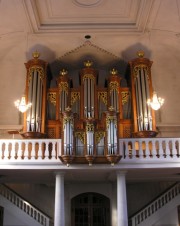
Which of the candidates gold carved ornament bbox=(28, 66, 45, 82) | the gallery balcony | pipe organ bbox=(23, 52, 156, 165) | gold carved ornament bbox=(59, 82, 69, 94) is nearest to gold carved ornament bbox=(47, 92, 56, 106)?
pipe organ bbox=(23, 52, 156, 165)

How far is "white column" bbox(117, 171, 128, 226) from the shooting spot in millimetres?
12711

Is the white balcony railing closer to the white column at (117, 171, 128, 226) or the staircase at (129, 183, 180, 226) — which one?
the white column at (117, 171, 128, 226)

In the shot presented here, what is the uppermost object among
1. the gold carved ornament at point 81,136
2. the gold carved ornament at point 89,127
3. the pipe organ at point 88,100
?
the pipe organ at point 88,100

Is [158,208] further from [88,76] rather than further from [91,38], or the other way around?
[91,38]

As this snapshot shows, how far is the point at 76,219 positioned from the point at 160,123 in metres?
5.59

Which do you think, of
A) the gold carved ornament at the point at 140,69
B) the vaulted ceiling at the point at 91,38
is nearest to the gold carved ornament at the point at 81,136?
the gold carved ornament at the point at 140,69

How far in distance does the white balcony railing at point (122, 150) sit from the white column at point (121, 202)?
657 millimetres

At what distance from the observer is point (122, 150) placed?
13.2 m

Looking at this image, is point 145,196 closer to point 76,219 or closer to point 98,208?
point 98,208

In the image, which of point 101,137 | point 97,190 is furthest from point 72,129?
point 97,190

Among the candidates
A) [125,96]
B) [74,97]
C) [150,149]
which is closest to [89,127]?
[150,149]

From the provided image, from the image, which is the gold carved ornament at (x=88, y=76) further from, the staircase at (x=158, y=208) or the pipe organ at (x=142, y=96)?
the staircase at (x=158, y=208)

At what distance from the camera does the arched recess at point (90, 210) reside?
53.0ft

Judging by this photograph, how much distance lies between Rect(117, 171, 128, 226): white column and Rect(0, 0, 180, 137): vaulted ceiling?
14.4ft
